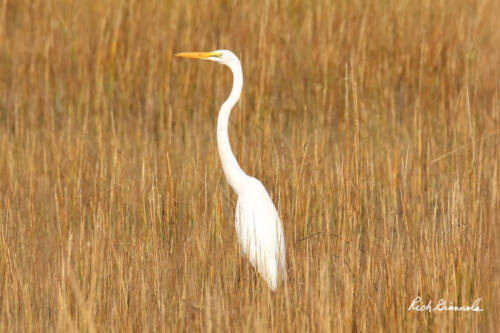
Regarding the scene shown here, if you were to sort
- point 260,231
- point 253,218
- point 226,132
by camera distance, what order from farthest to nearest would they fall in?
point 226,132 → point 260,231 → point 253,218

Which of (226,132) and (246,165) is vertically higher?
(226,132)

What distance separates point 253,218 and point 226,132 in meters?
0.61

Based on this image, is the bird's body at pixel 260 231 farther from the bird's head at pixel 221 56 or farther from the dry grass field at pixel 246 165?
the bird's head at pixel 221 56

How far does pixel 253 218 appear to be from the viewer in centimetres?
252

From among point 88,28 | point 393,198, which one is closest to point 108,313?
point 393,198

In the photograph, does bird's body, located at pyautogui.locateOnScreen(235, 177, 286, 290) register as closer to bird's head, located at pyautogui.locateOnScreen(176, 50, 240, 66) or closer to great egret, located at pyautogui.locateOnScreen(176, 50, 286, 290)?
great egret, located at pyautogui.locateOnScreen(176, 50, 286, 290)

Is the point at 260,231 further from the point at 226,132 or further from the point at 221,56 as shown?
the point at 221,56

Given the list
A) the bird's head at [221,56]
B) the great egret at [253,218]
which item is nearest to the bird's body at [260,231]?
the great egret at [253,218]

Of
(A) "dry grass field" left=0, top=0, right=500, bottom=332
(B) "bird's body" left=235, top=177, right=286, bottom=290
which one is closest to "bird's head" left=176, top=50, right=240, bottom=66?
(A) "dry grass field" left=0, top=0, right=500, bottom=332

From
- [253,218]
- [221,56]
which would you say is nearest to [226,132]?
[221,56]

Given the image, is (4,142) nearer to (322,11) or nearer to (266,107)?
(266,107)

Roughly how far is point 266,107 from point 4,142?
1.38 meters

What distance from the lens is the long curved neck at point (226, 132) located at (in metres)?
2.99

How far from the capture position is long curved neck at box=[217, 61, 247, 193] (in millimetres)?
2994
